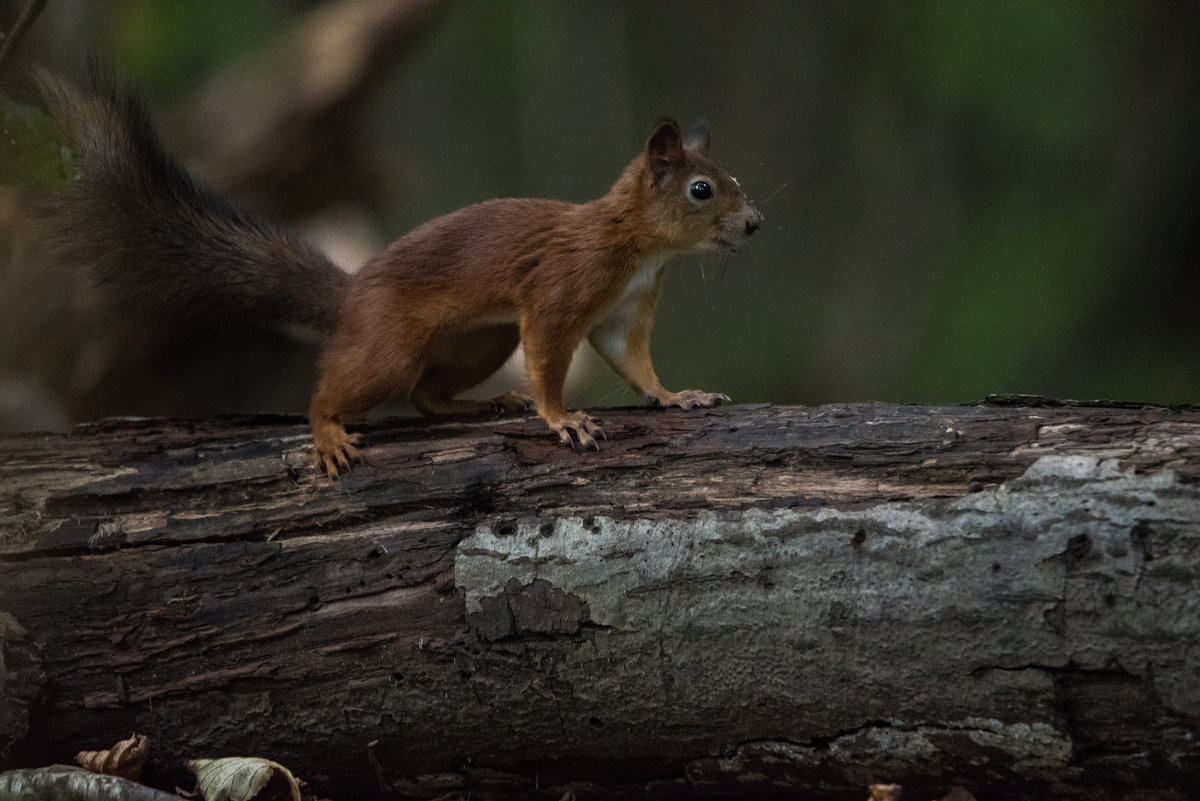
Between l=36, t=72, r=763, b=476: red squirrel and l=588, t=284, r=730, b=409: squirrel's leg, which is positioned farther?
l=588, t=284, r=730, b=409: squirrel's leg

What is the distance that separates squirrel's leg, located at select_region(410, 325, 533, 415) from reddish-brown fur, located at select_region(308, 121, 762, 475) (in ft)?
0.14

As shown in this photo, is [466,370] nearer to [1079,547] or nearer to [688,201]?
[688,201]

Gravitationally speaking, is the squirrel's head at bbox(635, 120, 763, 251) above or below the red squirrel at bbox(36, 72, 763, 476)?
above

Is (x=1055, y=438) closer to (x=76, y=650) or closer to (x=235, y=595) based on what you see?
(x=235, y=595)

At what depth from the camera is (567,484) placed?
2318mm

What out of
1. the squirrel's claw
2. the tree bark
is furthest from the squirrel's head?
the squirrel's claw

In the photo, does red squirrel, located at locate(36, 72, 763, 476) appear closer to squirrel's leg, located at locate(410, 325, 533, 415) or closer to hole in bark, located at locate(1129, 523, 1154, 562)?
squirrel's leg, located at locate(410, 325, 533, 415)

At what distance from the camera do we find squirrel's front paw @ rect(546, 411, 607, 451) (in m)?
2.46

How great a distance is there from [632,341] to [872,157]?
3592mm

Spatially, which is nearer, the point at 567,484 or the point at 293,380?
the point at 567,484

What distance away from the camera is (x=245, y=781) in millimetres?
2062

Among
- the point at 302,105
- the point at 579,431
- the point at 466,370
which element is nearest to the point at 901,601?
the point at 579,431

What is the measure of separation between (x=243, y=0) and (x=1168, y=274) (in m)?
5.75

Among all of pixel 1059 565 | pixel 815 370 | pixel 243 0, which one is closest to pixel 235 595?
pixel 1059 565
